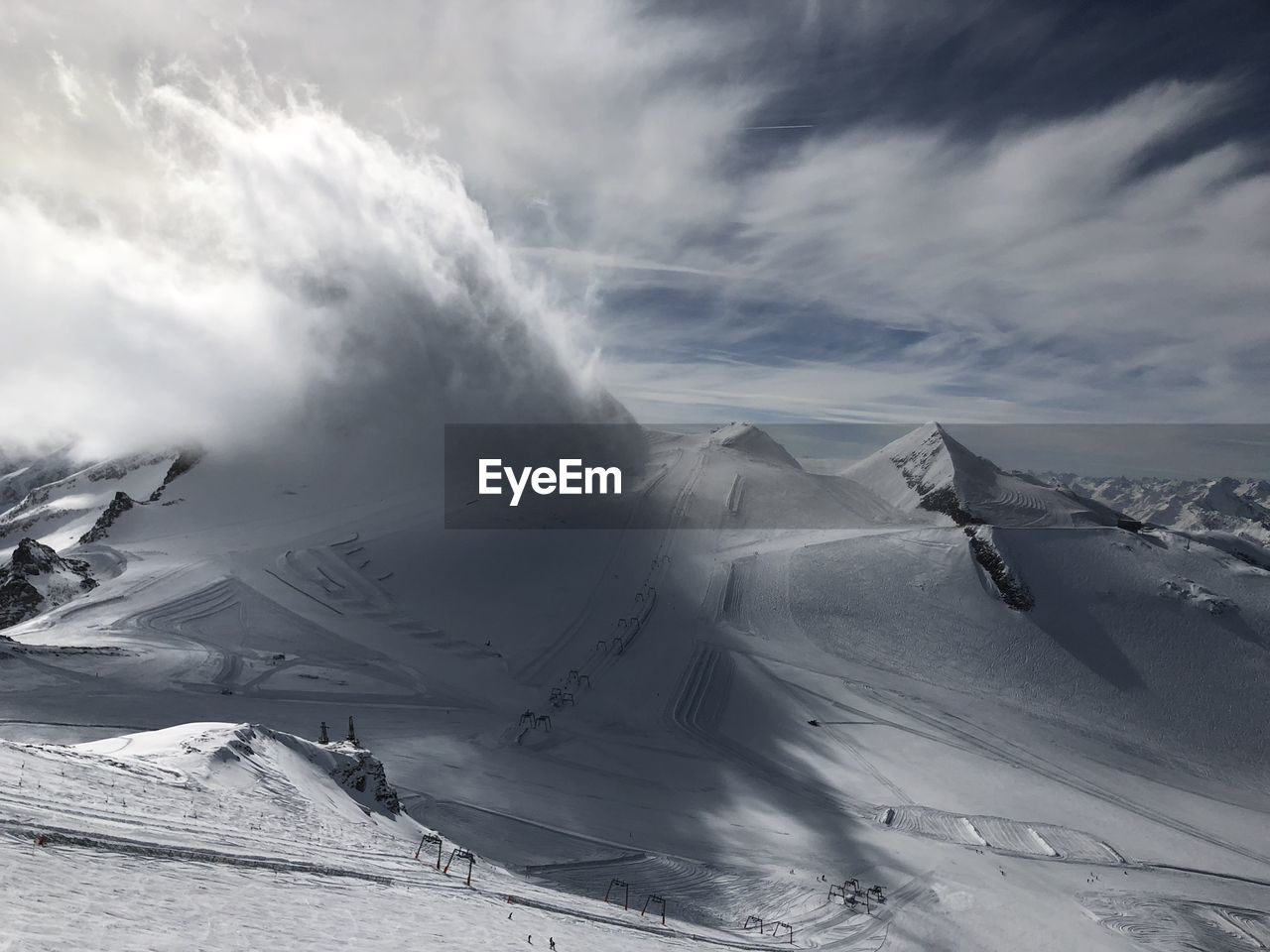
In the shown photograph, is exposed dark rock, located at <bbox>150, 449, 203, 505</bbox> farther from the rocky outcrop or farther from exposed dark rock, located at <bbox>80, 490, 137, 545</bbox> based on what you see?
the rocky outcrop

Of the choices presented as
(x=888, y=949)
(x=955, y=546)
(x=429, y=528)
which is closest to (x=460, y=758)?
(x=888, y=949)

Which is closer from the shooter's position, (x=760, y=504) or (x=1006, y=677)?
(x=1006, y=677)

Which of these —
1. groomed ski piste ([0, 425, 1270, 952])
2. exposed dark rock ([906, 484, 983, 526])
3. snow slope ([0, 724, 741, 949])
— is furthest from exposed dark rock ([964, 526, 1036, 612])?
snow slope ([0, 724, 741, 949])

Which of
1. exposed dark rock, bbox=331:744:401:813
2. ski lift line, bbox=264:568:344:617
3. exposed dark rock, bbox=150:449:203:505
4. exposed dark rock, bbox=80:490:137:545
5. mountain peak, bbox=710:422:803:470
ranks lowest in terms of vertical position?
exposed dark rock, bbox=331:744:401:813

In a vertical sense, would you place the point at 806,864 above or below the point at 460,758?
below

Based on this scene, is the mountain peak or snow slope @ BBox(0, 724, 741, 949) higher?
the mountain peak

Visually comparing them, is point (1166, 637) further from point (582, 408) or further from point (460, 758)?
point (582, 408)
